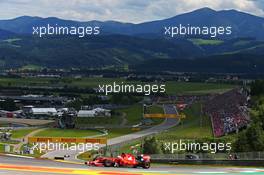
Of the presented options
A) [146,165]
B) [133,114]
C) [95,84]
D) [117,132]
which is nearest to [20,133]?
[95,84]

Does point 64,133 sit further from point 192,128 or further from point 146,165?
point 146,165

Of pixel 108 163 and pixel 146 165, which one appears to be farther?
pixel 108 163

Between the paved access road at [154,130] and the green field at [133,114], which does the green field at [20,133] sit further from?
the green field at [133,114]

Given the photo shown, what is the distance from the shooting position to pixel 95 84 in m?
36.1

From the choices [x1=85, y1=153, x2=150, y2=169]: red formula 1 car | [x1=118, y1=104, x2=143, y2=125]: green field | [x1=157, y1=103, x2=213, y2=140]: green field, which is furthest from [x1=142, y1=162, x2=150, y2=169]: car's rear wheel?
[x1=157, y1=103, x2=213, y2=140]: green field

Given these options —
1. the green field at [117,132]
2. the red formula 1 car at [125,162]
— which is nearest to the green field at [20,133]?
the green field at [117,132]

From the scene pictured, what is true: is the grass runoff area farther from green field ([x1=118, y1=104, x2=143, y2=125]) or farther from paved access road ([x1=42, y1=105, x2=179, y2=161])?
green field ([x1=118, y1=104, x2=143, y2=125])

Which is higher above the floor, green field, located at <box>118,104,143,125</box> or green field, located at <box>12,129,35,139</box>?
green field, located at <box>118,104,143,125</box>

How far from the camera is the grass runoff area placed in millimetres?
35694

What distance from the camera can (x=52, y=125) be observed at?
115ft

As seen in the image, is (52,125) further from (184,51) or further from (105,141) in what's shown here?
(184,51)

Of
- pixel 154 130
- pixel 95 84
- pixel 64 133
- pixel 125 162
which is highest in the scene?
pixel 95 84

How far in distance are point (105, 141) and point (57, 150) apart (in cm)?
321

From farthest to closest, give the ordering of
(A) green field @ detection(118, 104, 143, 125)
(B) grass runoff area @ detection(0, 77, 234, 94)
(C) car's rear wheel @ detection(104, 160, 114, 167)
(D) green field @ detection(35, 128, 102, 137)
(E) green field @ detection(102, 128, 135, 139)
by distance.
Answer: (B) grass runoff area @ detection(0, 77, 234, 94), (E) green field @ detection(102, 128, 135, 139), (A) green field @ detection(118, 104, 143, 125), (D) green field @ detection(35, 128, 102, 137), (C) car's rear wheel @ detection(104, 160, 114, 167)
